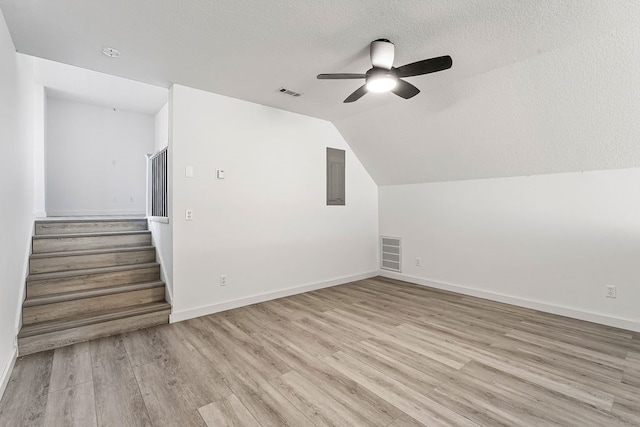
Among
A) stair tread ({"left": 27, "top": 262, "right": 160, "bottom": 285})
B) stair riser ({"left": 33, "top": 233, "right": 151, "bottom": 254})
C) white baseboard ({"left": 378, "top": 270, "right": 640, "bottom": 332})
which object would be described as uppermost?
stair riser ({"left": 33, "top": 233, "right": 151, "bottom": 254})

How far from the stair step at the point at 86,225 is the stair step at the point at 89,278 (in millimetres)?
785

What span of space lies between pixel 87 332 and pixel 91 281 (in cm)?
65

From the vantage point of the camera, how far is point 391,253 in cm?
544

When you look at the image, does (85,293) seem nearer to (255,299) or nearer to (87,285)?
(87,285)

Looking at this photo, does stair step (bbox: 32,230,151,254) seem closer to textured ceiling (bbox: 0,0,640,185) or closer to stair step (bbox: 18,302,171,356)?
stair step (bbox: 18,302,171,356)

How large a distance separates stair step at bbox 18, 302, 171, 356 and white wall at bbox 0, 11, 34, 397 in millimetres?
143

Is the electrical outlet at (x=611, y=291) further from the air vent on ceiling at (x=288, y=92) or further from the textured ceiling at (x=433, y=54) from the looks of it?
the air vent on ceiling at (x=288, y=92)

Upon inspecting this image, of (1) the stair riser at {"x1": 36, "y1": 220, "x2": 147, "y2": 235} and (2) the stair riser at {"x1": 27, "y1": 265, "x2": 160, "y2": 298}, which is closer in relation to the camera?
(2) the stair riser at {"x1": 27, "y1": 265, "x2": 160, "y2": 298}

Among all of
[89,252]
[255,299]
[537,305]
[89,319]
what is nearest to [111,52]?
[89,252]

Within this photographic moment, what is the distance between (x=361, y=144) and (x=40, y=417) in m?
4.65

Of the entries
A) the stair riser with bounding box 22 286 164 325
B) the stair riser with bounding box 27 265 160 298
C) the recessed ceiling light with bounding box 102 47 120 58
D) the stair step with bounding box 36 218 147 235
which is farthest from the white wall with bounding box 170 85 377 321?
the stair step with bounding box 36 218 147 235

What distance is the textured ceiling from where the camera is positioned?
2164 millimetres

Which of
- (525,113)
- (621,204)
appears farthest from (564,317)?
(525,113)

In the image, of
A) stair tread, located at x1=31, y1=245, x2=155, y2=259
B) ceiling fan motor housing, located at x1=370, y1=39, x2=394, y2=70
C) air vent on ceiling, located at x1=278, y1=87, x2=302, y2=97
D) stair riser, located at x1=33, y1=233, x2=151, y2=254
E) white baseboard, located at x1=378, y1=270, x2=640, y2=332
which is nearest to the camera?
ceiling fan motor housing, located at x1=370, y1=39, x2=394, y2=70
